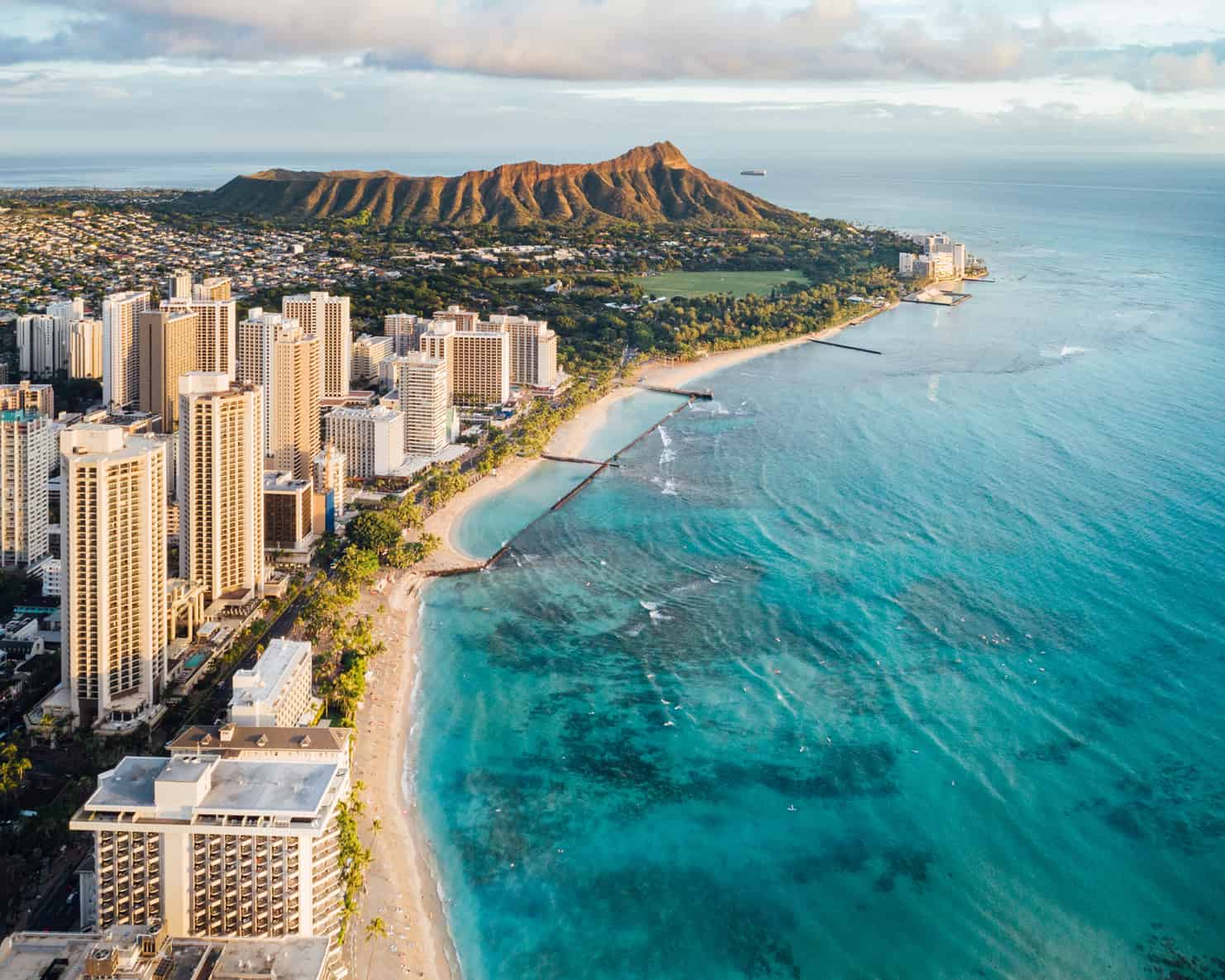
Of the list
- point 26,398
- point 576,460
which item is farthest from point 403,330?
point 26,398

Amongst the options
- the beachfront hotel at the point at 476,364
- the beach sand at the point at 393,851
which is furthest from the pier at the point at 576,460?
the beach sand at the point at 393,851

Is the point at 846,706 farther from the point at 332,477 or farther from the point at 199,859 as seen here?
the point at 332,477

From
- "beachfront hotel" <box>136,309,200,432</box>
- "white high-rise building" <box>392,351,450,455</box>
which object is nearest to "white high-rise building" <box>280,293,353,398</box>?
"beachfront hotel" <box>136,309,200,432</box>

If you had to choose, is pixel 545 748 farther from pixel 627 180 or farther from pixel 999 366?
pixel 627 180

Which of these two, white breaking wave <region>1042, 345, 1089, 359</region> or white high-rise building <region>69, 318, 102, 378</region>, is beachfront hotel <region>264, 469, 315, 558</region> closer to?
white high-rise building <region>69, 318, 102, 378</region>

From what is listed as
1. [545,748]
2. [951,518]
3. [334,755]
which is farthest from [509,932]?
[951,518]
